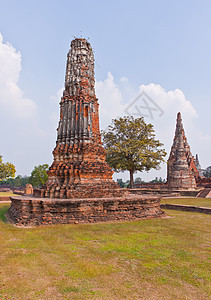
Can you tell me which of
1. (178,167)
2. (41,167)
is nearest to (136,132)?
(178,167)

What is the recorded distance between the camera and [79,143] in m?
9.02

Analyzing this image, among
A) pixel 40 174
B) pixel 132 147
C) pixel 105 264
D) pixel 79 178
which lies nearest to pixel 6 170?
pixel 40 174

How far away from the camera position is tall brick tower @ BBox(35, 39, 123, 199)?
8.02m

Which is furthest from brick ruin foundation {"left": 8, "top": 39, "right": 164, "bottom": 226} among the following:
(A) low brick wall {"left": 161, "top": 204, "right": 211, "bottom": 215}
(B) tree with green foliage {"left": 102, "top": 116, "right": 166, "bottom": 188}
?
(B) tree with green foliage {"left": 102, "top": 116, "right": 166, "bottom": 188}

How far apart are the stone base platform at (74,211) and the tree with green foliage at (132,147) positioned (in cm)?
1516

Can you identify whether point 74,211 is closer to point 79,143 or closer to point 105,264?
point 79,143

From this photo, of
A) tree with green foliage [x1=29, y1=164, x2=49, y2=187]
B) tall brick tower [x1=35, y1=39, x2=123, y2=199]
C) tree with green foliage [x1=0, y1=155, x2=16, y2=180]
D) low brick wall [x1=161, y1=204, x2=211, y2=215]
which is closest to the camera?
tall brick tower [x1=35, y1=39, x2=123, y2=199]

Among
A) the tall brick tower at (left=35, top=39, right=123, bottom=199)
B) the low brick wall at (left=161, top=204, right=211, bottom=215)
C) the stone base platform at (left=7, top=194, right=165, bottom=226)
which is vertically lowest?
the low brick wall at (left=161, top=204, right=211, bottom=215)

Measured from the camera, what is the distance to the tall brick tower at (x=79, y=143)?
8023mm

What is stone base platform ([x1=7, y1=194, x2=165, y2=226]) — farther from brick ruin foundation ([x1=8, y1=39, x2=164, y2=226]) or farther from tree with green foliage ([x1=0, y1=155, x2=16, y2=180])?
tree with green foliage ([x1=0, y1=155, x2=16, y2=180])

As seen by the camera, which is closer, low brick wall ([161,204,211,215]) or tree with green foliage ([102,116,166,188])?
low brick wall ([161,204,211,215])

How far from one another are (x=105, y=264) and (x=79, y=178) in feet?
16.2

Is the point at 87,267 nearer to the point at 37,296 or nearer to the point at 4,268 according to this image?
the point at 37,296

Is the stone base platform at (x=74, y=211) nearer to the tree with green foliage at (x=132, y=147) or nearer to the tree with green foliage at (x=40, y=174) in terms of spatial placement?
the tree with green foliage at (x=132, y=147)
